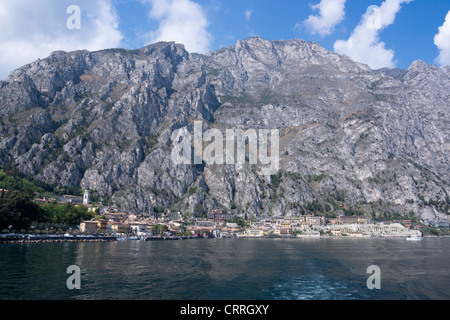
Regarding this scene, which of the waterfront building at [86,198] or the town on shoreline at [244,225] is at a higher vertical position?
the waterfront building at [86,198]

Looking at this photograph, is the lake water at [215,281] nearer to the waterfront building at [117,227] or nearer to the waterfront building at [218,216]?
the waterfront building at [117,227]

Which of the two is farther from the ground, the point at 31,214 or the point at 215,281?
the point at 31,214

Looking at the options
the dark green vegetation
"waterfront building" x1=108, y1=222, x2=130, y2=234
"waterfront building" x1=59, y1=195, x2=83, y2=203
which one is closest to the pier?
the dark green vegetation

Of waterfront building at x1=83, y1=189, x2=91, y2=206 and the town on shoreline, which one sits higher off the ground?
waterfront building at x1=83, y1=189, x2=91, y2=206

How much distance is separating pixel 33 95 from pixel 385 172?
222260 mm

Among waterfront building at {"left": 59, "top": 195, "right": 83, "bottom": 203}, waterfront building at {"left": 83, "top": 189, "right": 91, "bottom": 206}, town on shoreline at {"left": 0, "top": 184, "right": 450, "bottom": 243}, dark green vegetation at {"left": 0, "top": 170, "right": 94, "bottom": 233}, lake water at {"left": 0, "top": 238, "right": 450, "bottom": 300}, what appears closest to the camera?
lake water at {"left": 0, "top": 238, "right": 450, "bottom": 300}

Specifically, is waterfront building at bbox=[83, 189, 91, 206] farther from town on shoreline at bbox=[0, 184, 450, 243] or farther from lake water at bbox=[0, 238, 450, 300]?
lake water at bbox=[0, 238, 450, 300]

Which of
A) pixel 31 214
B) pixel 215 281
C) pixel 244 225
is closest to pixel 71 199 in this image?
pixel 31 214

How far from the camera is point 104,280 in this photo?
3172cm

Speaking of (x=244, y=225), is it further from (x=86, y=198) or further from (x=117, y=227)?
(x=86, y=198)

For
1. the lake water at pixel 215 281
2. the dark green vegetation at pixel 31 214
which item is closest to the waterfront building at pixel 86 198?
the dark green vegetation at pixel 31 214

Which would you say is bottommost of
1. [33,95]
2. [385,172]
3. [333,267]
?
[333,267]
